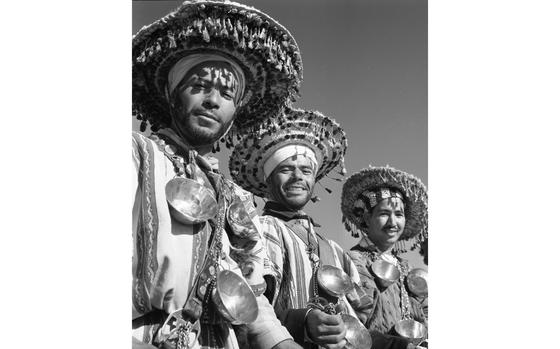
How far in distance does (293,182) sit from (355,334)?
451 millimetres

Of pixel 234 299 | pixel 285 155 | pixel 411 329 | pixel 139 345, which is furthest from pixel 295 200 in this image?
pixel 139 345

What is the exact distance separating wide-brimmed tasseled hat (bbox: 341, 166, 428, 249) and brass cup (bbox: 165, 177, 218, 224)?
1.12 m

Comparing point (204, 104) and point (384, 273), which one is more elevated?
point (204, 104)

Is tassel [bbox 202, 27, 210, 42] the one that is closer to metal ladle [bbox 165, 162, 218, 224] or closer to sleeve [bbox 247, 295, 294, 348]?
metal ladle [bbox 165, 162, 218, 224]

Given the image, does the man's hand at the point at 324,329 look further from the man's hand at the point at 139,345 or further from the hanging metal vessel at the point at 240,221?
the man's hand at the point at 139,345

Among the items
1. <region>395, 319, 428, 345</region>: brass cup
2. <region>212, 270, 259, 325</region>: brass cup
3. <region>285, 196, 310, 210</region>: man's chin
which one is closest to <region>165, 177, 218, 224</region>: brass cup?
Result: <region>212, 270, 259, 325</region>: brass cup

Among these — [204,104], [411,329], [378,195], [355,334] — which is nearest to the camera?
[204,104]

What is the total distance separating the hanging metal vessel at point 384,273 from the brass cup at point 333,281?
616 mm

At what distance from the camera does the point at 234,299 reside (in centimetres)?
136

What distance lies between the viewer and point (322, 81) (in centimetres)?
185

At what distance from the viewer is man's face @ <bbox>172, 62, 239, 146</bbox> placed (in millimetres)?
1452

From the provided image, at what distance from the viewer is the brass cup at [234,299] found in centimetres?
134

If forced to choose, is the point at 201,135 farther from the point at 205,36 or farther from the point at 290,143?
the point at 290,143
